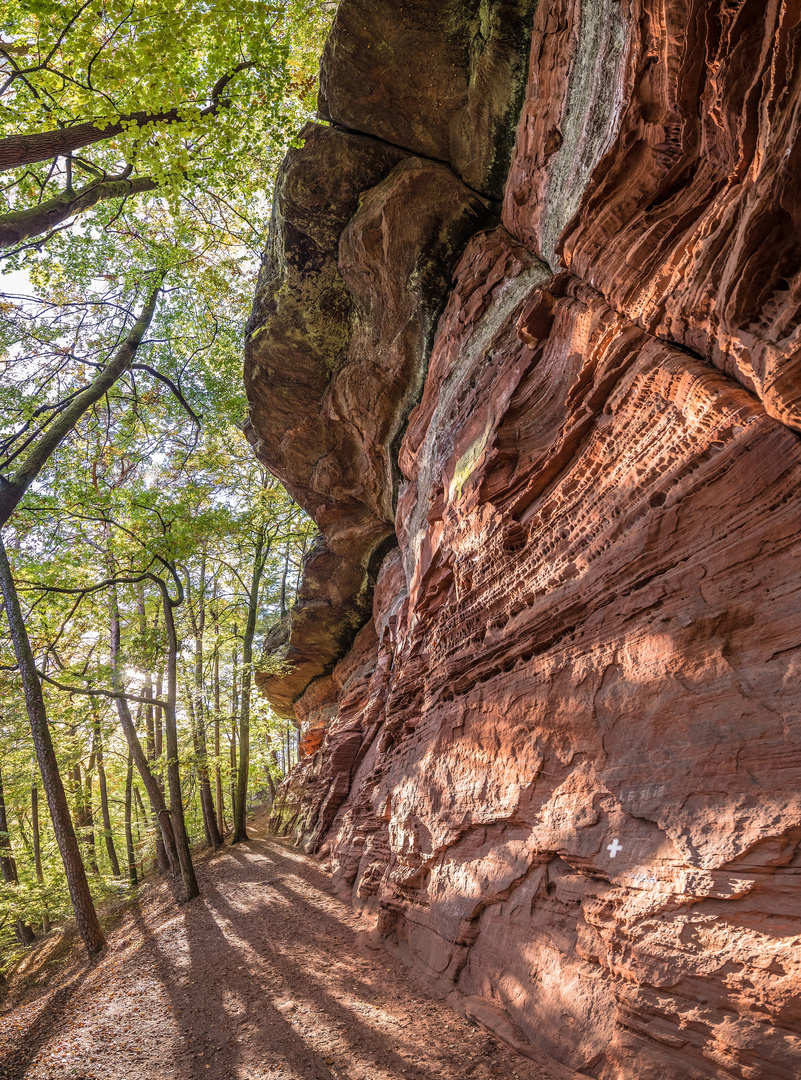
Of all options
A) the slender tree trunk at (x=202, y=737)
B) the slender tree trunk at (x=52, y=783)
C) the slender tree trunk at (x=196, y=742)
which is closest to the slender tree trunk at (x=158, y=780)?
the slender tree trunk at (x=196, y=742)

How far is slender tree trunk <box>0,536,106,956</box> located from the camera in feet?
33.1

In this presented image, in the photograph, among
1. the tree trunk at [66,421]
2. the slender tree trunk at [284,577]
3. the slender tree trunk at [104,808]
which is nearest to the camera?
the tree trunk at [66,421]

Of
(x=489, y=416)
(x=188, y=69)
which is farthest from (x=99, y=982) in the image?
(x=188, y=69)

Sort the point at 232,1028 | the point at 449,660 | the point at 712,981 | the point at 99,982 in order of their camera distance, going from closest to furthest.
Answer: the point at 712,981, the point at 232,1028, the point at 449,660, the point at 99,982

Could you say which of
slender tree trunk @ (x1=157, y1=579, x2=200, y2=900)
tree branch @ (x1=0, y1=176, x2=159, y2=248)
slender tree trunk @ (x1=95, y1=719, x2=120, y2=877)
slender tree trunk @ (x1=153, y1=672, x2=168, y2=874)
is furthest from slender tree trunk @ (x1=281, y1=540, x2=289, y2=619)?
tree branch @ (x1=0, y1=176, x2=159, y2=248)

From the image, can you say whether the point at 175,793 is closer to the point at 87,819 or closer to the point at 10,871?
the point at 10,871

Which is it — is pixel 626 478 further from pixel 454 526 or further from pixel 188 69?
pixel 188 69

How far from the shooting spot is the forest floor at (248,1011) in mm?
5298

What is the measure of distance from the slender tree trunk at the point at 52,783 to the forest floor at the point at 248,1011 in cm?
81

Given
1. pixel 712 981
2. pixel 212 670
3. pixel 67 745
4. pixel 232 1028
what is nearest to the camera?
pixel 712 981

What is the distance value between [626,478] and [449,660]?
435 cm

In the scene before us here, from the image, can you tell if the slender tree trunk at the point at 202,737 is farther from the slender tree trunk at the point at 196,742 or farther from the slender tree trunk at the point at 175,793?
the slender tree trunk at the point at 175,793

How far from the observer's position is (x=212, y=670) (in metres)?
26.0

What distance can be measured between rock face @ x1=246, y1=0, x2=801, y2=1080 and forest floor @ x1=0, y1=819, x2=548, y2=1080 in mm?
610
